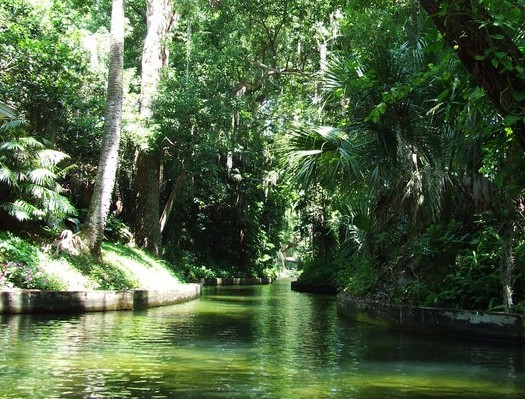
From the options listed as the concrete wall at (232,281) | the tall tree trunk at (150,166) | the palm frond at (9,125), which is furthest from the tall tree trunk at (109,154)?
the concrete wall at (232,281)

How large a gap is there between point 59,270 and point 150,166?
9961mm

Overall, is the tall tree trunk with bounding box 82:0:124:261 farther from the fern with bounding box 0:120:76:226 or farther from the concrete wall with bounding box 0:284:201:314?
the concrete wall with bounding box 0:284:201:314

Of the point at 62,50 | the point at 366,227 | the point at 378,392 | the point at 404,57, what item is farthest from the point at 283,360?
the point at 62,50

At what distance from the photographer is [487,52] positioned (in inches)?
179

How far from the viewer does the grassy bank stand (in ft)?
40.7

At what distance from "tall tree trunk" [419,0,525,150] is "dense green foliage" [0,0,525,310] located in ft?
0.06

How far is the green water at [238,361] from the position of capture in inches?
223

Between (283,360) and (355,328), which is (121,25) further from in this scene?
(283,360)

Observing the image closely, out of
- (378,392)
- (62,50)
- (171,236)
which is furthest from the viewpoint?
(171,236)

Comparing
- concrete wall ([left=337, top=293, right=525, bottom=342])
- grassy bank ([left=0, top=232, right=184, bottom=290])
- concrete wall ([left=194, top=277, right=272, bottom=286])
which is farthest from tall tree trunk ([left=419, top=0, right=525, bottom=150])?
concrete wall ([left=194, top=277, right=272, bottom=286])

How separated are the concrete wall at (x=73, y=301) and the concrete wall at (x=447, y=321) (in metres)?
5.57

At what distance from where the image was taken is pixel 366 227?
14344mm

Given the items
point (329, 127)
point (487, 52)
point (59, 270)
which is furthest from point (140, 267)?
point (487, 52)

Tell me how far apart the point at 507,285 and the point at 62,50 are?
14469mm
